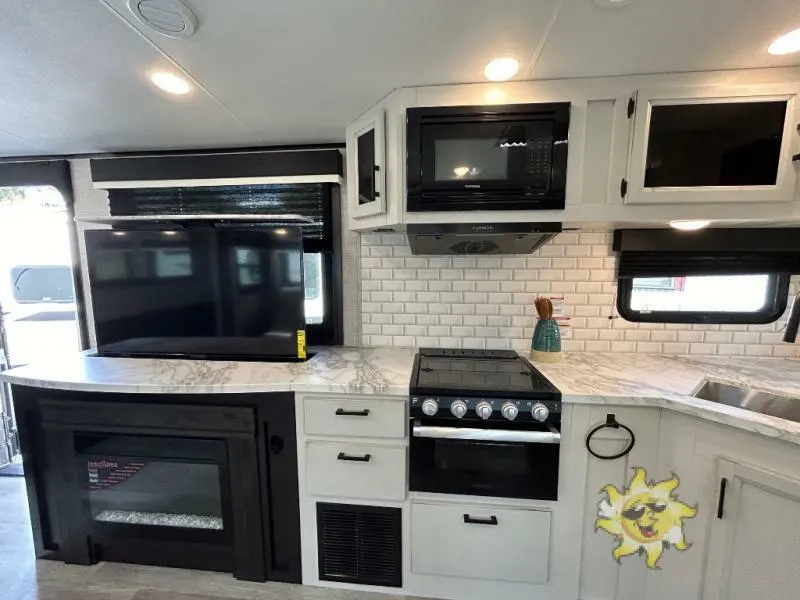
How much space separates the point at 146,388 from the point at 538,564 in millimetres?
1866

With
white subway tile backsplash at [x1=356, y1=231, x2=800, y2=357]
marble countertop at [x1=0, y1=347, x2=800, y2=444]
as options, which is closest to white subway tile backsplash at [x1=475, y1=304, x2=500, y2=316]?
white subway tile backsplash at [x1=356, y1=231, x2=800, y2=357]

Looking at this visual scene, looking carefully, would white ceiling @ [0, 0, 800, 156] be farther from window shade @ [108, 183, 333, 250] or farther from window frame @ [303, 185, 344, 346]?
window frame @ [303, 185, 344, 346]

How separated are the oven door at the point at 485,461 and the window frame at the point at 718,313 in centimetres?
104

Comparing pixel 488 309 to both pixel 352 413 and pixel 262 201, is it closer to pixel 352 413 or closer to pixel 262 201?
pixel 352 413

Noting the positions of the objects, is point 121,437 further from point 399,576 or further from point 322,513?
point 399,576

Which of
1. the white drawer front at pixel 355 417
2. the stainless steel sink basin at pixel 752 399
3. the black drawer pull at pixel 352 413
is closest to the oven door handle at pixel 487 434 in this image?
the white drawer front at pixel 355 417

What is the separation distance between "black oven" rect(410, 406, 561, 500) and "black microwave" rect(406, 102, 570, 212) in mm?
952

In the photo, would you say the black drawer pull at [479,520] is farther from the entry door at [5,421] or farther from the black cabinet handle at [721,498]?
the entry door at [5,421]

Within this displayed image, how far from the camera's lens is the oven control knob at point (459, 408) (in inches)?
56.6

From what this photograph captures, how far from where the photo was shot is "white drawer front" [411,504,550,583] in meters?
1.48

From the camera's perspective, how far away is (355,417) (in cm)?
152

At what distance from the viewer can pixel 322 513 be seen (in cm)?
159

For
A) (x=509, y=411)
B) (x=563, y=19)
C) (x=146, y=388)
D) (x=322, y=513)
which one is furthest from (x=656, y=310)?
(x=146, y=388)

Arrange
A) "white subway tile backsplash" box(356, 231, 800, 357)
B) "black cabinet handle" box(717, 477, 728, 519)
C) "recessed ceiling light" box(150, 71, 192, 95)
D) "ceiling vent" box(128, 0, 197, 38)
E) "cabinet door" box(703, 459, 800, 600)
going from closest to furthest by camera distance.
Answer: "ceiling vent" box(128, 0, 197, 38)
"cabinet door" box(703, 459, 800, 600)
"black cabinet handle" box(717, 477, 728, 519)
"recessed ceiling light" box(150, 71, 192, 95)
"white subway tile backsplash" box(356, 231, 800, 357)
